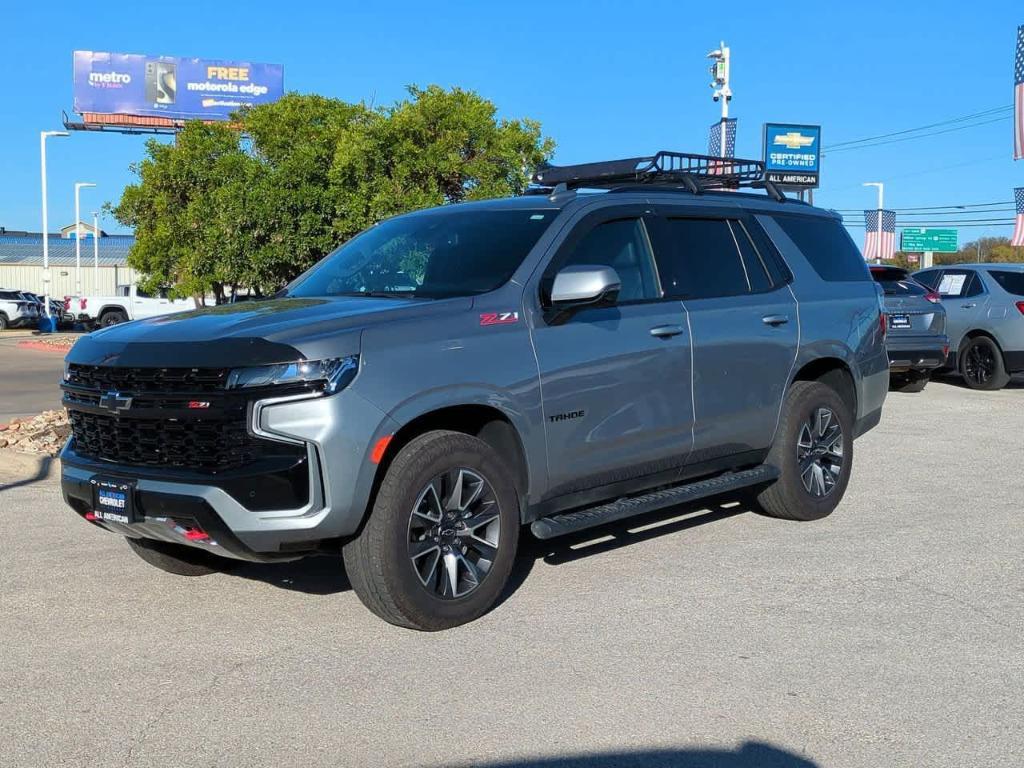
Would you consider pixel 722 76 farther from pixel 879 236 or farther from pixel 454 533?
pixel 454 533

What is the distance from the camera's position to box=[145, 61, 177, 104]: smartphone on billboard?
210ft

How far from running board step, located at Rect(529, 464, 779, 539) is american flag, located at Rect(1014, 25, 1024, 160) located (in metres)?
27.9

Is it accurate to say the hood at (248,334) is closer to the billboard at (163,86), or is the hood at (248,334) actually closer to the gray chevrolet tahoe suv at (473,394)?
the gray chevrolet tahoe suv at (473,394)

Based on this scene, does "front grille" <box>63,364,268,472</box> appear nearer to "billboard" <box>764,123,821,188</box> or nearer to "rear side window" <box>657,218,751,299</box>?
"rear side window" <box>657,218,751,299</box>

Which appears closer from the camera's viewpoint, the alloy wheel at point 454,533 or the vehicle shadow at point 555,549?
the alloy wheel at point 454,533

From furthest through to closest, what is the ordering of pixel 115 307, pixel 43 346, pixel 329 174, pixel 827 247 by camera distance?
pixel 115 307
pixel 43 346
pixel 329 174
pixel 827 247

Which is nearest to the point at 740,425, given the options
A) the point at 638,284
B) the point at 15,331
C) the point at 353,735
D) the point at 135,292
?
the point at 638,284

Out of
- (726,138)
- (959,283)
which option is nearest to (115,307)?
(726,138)

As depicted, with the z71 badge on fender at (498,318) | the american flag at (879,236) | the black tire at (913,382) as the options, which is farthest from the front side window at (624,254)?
the american flag at (879,236)

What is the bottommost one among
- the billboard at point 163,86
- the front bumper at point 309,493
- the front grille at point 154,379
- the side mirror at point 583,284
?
the front bumper at point 309,493

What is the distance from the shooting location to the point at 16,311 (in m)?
40.8

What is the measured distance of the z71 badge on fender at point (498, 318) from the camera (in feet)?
17.4

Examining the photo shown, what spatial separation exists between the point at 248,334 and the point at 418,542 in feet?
3.79

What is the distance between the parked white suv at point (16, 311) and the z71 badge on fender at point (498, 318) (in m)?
39.3
